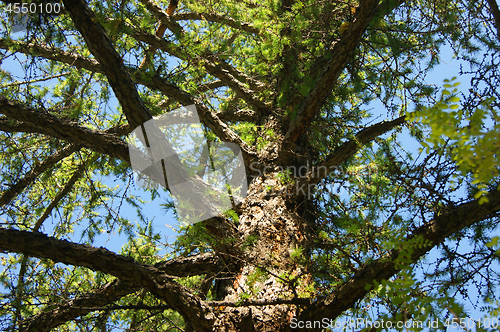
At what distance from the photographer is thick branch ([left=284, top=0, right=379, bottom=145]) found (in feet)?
9.00

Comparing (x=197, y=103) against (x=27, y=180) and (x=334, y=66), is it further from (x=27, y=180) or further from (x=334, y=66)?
(x=27, y=180)

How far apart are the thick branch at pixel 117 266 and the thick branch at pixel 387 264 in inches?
28.5

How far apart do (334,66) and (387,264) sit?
173 centimetres

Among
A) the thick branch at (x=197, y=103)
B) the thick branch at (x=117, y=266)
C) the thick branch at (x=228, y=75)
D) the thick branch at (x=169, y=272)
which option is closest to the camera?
the thick branch at (x=117, y=266)

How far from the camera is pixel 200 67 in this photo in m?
3.30

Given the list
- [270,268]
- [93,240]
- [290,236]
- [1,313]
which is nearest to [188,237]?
[270,268]

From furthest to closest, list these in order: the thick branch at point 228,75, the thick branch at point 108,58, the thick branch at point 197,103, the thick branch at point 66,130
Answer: the thick branch at point 228,75 → the thick branch at point 197,103 → the thick branch at point 66,130 → the thick branch at point 108,58

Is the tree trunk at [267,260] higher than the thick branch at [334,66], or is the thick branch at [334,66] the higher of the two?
the thick branch at [334,66]

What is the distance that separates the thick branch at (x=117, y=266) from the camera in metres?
2.22

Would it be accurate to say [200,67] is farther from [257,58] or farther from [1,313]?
[1,313]

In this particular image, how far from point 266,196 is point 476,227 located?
1.96 meters

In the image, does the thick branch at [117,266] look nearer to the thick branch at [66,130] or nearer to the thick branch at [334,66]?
the thick branch at [66,130]

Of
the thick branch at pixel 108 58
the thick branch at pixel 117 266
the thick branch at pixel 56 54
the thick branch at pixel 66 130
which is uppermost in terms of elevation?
the thick branch at pixel 56 54

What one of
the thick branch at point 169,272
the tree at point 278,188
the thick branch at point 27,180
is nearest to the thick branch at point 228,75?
the tree at point 278,188
